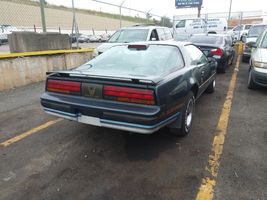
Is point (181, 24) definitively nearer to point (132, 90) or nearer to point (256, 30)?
point (256, 30)

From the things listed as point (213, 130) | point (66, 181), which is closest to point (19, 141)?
point (66, 181)

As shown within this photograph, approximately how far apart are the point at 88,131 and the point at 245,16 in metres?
36.6

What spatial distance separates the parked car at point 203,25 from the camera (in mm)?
19188

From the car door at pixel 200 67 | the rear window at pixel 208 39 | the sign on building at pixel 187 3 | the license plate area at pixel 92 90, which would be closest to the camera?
the license plate area at pixel 92 90

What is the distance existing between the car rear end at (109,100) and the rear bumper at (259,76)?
3.77m

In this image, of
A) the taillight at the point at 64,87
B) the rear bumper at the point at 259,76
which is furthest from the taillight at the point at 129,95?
the rear bumper at the point at 259,76

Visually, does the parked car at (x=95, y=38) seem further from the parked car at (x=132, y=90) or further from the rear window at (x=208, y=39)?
the parked car at (x=132, y=90)

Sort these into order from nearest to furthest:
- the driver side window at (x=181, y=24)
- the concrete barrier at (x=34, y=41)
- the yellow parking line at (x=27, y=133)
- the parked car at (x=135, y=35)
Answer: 1. the yellow parking line at (x=27, y=133)
2. the concrete barrier at (x=34, y=41)
3. the parked car at (x=135, y=35)
4. the driver side window at (x=181, y=24)

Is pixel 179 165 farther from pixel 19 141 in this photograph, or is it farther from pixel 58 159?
pixel 19 141

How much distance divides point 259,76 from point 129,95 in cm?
448

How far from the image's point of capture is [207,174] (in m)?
2.83

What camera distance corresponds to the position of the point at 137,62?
368 centimetres

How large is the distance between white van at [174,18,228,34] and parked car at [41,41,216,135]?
1679 cm

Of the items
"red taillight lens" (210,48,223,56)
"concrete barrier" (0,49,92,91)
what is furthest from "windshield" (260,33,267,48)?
"concrete barrier" (0,49,92,91)
